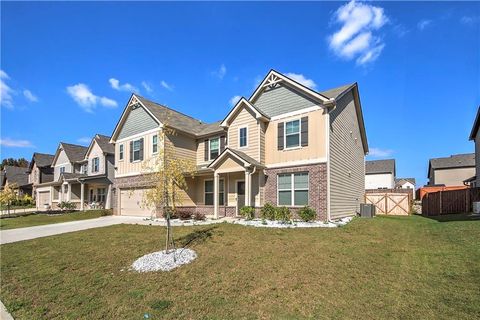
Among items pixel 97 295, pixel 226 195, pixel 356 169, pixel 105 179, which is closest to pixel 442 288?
pixel 97 295

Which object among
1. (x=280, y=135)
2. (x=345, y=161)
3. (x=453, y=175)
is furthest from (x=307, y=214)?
(x=453, y=175)

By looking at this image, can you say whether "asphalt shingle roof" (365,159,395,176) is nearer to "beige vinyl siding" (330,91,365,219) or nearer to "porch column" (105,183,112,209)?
"beige vinyl siding" (330,91,365,219)

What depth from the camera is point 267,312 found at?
4.90 meters

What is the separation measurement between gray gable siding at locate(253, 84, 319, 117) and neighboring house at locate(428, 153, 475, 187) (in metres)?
41.2

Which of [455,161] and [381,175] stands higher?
[455,161]

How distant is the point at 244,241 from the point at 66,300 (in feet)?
17.7

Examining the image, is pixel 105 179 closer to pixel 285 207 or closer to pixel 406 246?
pixel 285 207

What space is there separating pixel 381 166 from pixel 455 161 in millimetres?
11775

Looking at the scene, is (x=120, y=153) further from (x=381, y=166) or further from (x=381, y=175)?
(x=381, y=166)

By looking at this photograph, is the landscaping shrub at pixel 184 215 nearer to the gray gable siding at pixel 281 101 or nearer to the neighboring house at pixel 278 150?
the neighboring house at pixel 278 150

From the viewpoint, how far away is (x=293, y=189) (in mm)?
14891

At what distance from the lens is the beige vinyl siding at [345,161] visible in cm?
1470

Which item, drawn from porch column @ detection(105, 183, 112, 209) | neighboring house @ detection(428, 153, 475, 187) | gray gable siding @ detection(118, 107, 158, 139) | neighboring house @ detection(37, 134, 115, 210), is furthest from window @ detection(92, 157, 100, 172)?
neighboring house @ detection(428, 153, 475, 187)

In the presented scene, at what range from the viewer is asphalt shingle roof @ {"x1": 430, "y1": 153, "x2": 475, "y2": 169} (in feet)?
142
